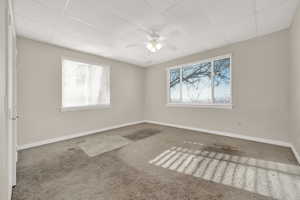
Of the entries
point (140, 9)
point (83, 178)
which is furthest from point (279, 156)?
point (140, 9)

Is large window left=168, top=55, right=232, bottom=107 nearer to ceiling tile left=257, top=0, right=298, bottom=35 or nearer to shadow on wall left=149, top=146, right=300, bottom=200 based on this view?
ceiling tile left=257, top=0, right=298, bottom=35

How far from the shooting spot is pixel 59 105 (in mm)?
3322

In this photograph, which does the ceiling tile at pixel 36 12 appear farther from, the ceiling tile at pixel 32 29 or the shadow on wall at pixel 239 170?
the shadow on wall at pixel 239 170

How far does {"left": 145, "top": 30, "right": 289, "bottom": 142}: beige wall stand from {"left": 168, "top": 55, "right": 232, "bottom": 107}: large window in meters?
0.21

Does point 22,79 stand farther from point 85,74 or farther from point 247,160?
point 247,160

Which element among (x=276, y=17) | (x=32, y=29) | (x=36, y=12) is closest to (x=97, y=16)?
(x=36, y=12)

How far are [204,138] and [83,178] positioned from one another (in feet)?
9.82

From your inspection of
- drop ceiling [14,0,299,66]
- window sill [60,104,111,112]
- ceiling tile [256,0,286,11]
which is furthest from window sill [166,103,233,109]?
window sill [60,104,111,112]

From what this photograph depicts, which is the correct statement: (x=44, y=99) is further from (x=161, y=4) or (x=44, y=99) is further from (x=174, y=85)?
(x=174, y=85)

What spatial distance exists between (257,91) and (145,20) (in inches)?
126

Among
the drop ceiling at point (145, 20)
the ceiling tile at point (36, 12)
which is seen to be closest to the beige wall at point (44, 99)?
the drop ceiling at point (145, 20)

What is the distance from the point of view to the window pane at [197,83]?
399 centimetres

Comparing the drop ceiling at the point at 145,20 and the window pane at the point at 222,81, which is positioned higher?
the drop ceiling at the point at 145,20

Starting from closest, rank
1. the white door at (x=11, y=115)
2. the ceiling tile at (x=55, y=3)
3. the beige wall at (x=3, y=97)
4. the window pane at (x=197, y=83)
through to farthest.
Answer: the beige wall at (x=3, y=97) → the white door at (x=11, y=115) → the ceiling tile at (x=55, y=3) → the window pane at (x=197, y=83)
